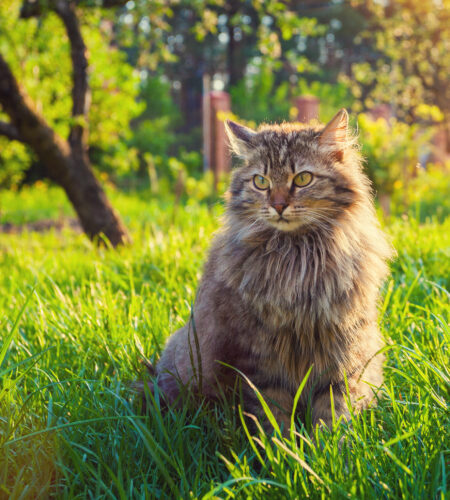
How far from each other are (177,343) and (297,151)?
3.28 feet

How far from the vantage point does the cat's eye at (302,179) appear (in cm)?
210

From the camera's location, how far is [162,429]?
177 centimetres

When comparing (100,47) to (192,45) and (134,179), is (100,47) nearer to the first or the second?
(134,179)

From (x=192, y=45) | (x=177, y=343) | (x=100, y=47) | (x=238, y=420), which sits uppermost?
(x=192, y=45)

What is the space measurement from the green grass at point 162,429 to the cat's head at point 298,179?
644 millimetres

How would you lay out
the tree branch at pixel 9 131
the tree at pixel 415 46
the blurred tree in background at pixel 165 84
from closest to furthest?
1. the tree branch at pixel 9 131
2. the blurred tree in background at pixel 165 84
3. the tree at pixel 415 46

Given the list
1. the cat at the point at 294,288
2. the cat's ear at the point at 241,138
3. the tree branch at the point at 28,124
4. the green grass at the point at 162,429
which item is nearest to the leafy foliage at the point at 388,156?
the tree branch at the point at 28,124

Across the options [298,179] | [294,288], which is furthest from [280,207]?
[294,288]

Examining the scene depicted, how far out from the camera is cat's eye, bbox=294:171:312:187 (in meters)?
2.10

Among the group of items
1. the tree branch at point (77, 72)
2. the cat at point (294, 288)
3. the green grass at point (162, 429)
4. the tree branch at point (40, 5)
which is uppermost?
the tree branch at point (40, 5)

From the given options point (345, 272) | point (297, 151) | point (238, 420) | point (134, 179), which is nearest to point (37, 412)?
point (238, 420)

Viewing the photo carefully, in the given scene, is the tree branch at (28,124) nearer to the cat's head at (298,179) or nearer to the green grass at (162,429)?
the green grass at (162,429)

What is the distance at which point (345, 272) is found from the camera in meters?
2.03

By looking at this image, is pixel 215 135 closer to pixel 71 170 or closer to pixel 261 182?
pixel 71 170
